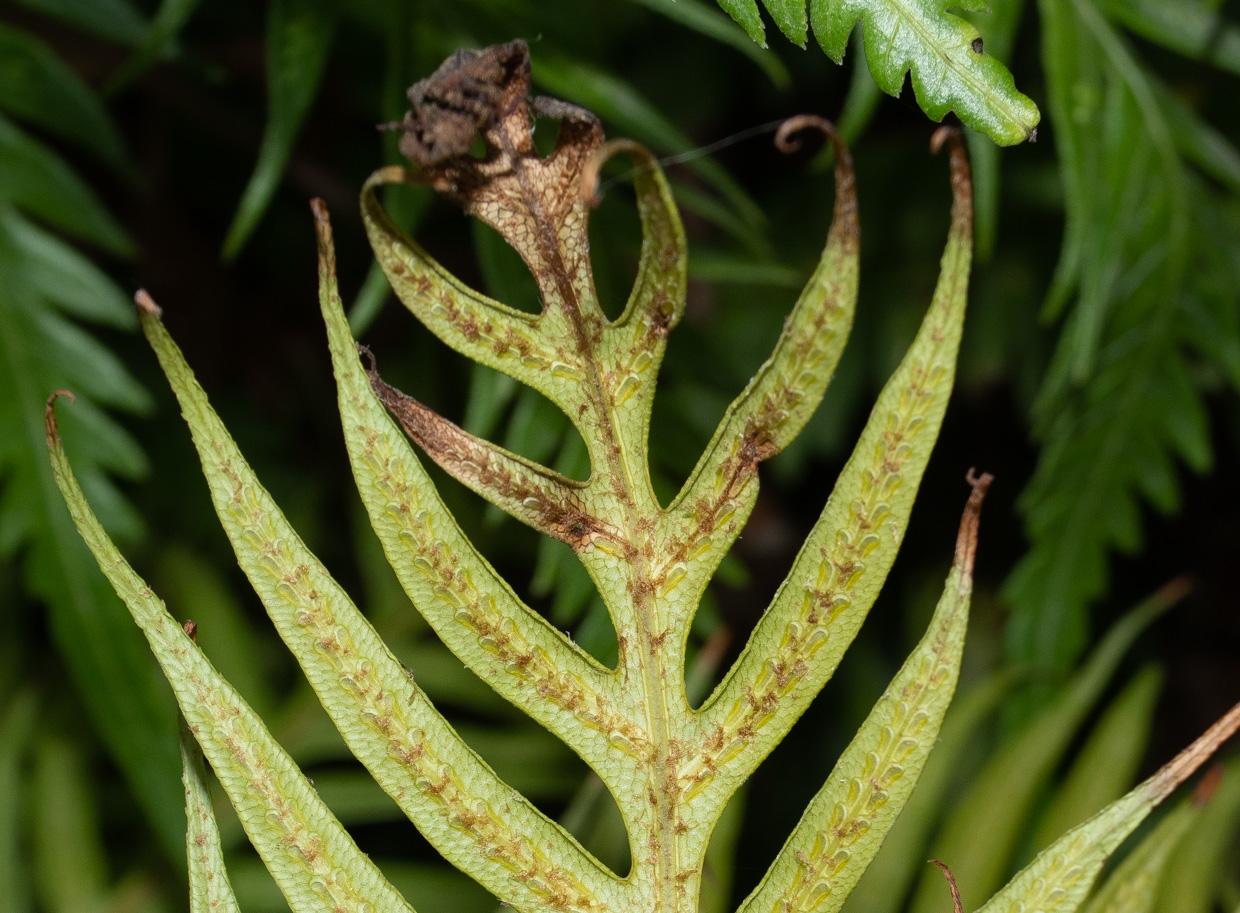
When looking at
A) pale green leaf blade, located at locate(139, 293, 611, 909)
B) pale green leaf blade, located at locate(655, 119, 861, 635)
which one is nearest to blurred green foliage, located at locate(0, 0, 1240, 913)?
pale green leaf blade, located at locate(655, 119, 861, 635)

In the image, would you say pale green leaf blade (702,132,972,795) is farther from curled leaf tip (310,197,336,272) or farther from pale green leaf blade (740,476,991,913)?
curled leaf tip (310,197,336,272)

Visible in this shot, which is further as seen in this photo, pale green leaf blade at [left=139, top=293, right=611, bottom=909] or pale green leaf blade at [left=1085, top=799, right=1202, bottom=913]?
pale green leaf blade at [left=1085, top=799, right=1202, bottom=913]

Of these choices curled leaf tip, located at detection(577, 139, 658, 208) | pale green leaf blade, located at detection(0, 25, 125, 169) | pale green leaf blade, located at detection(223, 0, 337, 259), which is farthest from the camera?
pale green leaf blade, located at detection(0, 25, 125, 169)

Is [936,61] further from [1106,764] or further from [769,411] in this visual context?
[1106,764]

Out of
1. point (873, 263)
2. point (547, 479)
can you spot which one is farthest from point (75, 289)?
point (873, 263)

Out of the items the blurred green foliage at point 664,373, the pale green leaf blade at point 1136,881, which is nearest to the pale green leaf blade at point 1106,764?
the blurred green foliage at point 664,373

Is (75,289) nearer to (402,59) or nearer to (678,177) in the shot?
(402,59)

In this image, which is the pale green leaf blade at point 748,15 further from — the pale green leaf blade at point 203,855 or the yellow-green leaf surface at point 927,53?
the pale green leaf blade at point 203,855
